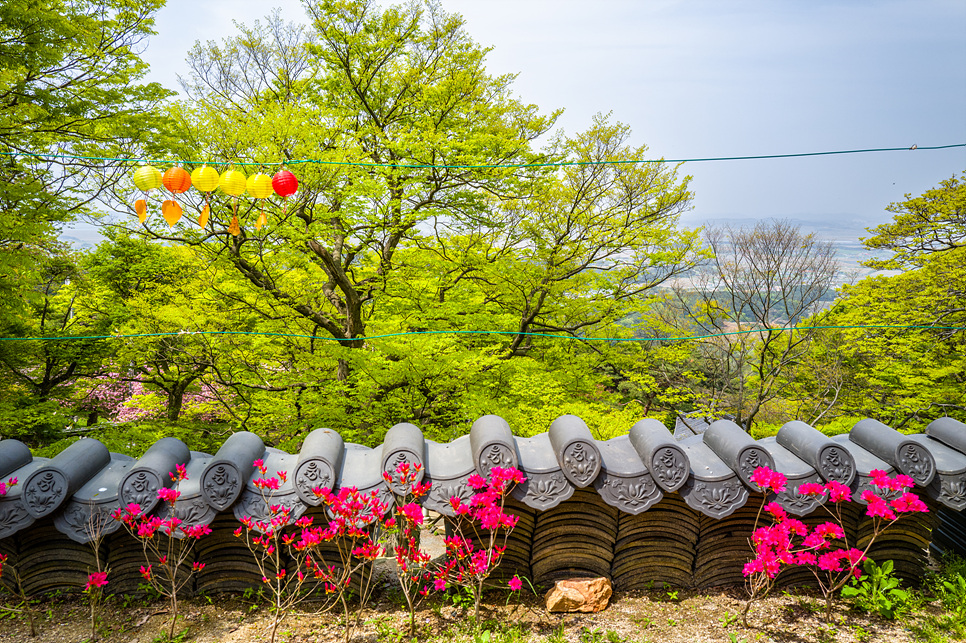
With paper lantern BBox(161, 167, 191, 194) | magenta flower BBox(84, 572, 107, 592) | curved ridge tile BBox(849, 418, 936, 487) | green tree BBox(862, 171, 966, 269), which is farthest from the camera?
green tree BBox(862, 171, 966, 269)

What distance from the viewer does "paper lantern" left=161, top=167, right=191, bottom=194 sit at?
3.79 meters

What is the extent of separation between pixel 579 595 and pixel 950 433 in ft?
11.4

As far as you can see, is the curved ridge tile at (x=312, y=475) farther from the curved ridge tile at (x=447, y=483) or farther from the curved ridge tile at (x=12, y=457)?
the curved ridge tile at (x=12, y=457)

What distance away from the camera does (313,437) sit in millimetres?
3936

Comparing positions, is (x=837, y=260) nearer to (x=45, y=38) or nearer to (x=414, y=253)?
(x=414, y=253)

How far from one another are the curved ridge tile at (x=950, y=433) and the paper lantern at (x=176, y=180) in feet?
21.3

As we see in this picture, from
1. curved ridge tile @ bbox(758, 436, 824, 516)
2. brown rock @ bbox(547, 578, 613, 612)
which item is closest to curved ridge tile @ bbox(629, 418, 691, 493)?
curved ridge tile @ bbox(758, 436, 824, 516)

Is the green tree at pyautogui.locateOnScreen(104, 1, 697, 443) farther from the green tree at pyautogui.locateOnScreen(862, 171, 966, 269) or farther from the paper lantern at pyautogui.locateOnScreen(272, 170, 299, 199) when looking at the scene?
the green tree at pyautogui.locateOnScreen(862, 171, 966, 269)

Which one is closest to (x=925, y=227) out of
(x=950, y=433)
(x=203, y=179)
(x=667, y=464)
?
(x=950, y=433)

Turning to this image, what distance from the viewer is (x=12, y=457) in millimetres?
3709

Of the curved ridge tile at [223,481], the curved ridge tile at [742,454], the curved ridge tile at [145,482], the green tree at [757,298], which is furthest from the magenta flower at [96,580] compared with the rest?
the green tree at [757,298]

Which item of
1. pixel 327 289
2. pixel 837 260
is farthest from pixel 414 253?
pixel 837 260

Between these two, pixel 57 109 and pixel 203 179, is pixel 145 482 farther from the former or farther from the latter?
pixel 57 109

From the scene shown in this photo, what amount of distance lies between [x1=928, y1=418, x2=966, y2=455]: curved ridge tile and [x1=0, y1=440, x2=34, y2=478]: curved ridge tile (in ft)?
24.3
